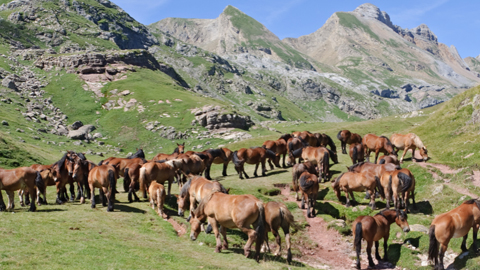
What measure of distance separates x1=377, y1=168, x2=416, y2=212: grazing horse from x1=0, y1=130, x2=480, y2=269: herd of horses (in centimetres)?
5

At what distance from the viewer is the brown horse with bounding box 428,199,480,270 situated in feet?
37.0

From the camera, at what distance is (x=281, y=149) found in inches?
1176

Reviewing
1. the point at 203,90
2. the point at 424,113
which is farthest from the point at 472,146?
the point at 203,90

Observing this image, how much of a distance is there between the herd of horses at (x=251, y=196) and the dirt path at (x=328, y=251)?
737 mm

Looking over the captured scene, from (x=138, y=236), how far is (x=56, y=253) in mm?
3767

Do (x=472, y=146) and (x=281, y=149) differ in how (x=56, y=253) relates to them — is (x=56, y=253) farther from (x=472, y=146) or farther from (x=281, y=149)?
(x=472, y=146)

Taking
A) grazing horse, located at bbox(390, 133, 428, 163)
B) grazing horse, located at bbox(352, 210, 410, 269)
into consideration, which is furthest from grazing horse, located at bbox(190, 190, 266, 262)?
grazing horse, located at bbox(390, 133, 428, 163)

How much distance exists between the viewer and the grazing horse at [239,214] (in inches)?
453

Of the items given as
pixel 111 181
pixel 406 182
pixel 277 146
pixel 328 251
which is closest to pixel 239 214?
pixel 328 251

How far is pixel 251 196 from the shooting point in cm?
1212

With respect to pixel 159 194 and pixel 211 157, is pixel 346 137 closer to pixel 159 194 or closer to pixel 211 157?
pixel 211 157

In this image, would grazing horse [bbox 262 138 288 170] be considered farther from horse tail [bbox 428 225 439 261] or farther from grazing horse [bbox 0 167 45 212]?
grazing horse [bbox 0 167 45 212]

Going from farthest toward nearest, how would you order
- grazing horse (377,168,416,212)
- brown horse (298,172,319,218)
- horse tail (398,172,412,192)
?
brown horse (298,172,319,218) < grazing horse (377,168,416,212) < horse tail (398,172,412,192)

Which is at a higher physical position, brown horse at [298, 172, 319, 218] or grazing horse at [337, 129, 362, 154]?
grazing horse at [337, 129, 362, 154]
